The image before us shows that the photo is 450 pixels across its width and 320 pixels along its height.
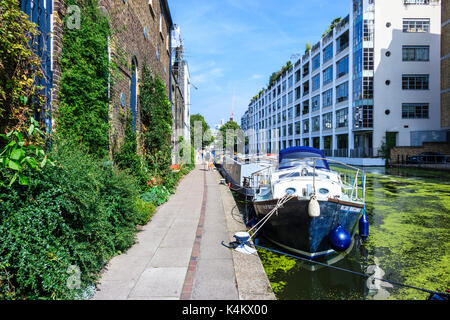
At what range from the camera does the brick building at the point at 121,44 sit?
5.10 metres

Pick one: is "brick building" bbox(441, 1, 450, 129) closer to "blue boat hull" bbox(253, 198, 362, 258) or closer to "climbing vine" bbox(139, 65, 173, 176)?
"blue boat hull" bbox(253, 198, 362, 258)

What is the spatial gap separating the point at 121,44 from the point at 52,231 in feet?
23.3

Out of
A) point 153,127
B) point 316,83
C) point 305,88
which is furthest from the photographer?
point 305,88

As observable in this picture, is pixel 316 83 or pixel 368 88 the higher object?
pixel 316 83

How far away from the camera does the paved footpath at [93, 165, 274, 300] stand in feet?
12.3

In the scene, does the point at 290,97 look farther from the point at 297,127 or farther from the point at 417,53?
the point at 417,53

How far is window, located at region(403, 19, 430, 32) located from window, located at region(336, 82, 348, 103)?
9.36m

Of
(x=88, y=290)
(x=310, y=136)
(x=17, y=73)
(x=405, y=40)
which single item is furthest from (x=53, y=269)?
(x=310, y=136)

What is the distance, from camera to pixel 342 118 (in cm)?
3912

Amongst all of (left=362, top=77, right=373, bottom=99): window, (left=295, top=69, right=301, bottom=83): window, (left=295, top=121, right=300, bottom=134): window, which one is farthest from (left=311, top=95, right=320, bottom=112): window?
(left=362, top=77, right=373, bottom=99): window

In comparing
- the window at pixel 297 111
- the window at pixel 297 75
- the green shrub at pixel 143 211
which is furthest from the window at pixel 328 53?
the green shrub at pixel 143 211

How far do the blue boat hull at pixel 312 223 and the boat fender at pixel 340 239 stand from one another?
0.49 ft

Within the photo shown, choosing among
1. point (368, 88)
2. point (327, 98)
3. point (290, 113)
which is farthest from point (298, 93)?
point (368, 88)
